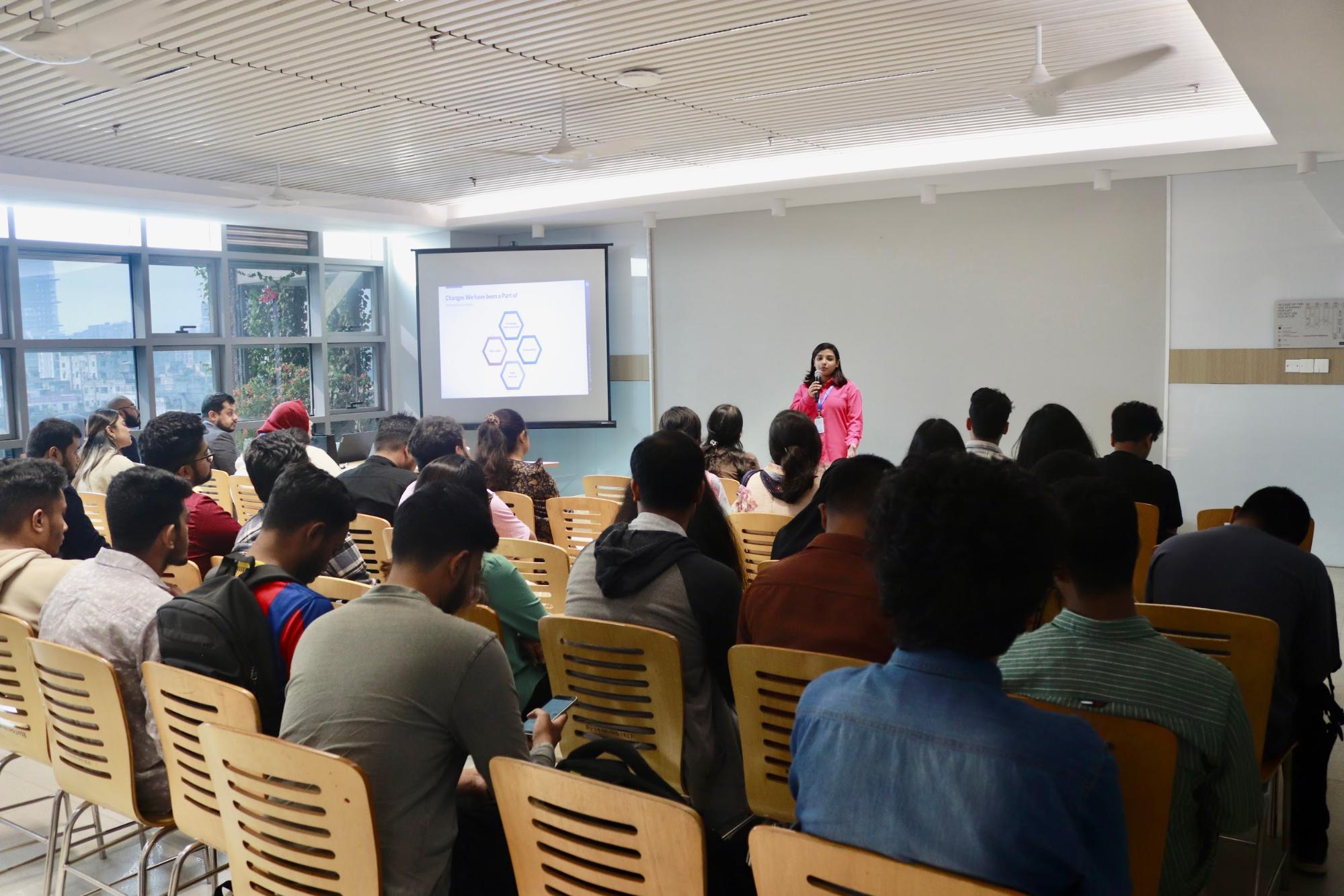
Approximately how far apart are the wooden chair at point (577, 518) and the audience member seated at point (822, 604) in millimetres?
2495

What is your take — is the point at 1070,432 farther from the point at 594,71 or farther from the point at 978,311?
the point at 978,311

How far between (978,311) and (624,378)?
3855 millimetres

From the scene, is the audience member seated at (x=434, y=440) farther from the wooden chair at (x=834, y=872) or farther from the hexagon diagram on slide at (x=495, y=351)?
the hexagon diagram on slide at (x=495, y=351)

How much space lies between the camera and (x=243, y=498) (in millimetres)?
6484

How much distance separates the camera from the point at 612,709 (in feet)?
9.21

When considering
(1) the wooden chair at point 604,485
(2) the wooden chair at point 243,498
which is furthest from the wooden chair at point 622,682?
(2) the wooden chair at point 243,498

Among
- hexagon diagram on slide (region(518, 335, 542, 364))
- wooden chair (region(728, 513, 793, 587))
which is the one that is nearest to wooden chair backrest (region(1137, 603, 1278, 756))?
wooden chair (region(728, 513, 793, 587))

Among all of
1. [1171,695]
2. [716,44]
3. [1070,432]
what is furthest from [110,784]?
[716,44]

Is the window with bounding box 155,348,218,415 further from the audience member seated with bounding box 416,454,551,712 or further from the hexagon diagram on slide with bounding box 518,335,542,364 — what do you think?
the audience member seated with bounding box 416,454,551,712

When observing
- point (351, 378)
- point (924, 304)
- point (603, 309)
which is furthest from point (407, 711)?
point (351, 378)

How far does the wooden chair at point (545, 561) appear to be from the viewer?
4.00 metres

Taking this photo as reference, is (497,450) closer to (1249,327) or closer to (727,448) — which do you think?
Result: (727,448)

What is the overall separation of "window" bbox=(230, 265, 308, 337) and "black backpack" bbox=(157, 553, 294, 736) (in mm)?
8927

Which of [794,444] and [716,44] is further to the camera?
[716,44]
